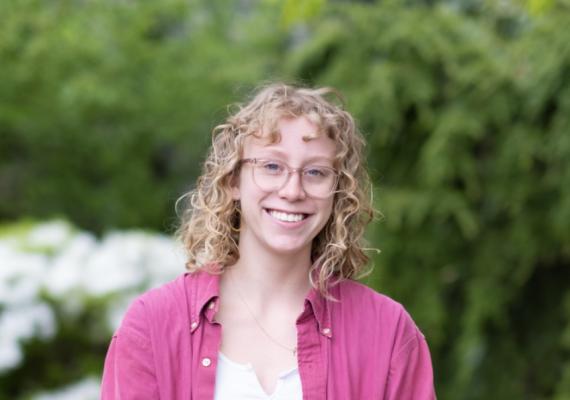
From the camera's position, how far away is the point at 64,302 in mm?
5164

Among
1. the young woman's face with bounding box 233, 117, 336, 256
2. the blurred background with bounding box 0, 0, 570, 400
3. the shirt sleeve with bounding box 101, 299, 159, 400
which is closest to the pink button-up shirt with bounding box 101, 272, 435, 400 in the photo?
the shirt sleeve with bounding box 101, 299, 159, 400

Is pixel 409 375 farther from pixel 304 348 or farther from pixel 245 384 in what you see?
pixel 245 384

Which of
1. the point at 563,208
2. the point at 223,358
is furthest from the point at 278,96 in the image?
the point at 563,208

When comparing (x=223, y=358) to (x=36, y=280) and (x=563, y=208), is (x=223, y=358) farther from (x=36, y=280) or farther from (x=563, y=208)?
(x=36, y=280)

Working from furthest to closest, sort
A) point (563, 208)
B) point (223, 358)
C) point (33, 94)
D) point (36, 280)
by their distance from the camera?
1. point (33, 94)
2. point (36, 280)
3. point (563, 208)
4. point (223, 358)

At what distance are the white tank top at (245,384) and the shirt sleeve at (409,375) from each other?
0.19 metres

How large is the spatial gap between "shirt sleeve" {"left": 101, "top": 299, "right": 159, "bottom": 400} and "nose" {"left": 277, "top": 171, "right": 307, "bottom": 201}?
37 cm

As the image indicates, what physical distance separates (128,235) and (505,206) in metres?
2.11

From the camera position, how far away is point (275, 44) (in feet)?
17.7

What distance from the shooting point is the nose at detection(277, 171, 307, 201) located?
216 cm

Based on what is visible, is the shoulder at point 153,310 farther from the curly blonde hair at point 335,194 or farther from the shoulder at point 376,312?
the shoulder at point 376,312

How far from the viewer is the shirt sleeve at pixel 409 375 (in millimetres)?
2159

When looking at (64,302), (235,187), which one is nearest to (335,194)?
(235,187)

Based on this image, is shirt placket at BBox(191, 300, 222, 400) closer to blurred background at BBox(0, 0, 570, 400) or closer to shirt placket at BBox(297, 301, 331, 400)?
shirt placket at BBox(297, 301, 331, 400)
